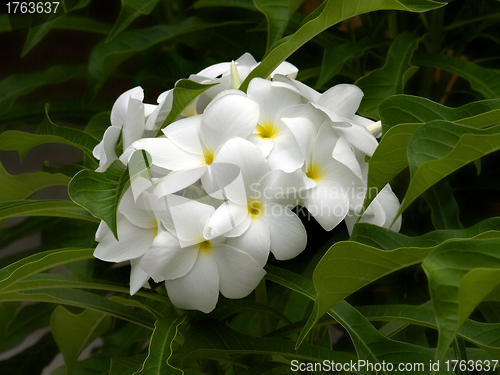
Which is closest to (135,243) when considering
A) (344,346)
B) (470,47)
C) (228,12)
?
(344,346)

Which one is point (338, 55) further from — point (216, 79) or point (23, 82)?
point (23, 82)

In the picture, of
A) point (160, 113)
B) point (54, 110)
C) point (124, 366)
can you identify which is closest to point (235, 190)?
point (160, 113)

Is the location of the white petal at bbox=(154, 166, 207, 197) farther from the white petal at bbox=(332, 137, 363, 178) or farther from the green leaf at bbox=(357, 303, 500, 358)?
the green leaf at bbox=(357, 303, 500, 358)

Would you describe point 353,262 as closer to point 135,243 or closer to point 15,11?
point 135,243

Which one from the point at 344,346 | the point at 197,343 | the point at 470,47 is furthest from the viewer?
the point at 470,47

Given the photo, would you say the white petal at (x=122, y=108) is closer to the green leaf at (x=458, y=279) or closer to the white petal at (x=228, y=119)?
the white petal at (x=228, y=119)

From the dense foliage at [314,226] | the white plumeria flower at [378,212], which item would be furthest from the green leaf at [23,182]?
the white plumeria flower at [378,212]
